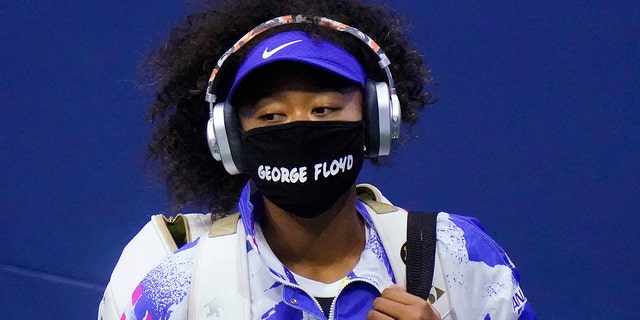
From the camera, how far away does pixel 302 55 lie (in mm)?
1543

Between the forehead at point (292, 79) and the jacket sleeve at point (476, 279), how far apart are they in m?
0.33

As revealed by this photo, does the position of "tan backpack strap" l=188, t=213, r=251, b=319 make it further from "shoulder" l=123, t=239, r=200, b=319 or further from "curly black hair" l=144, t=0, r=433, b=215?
"curly black hair" l=144, t=0, r=433, b=215

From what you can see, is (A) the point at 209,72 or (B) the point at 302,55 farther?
(A) the point at 209,72

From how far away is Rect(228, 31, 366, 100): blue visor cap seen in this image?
5.06 ft

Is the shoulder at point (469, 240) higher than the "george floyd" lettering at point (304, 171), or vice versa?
the "george floyd" lettering at point (304, 171)

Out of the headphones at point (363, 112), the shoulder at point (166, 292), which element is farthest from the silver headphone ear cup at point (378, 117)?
the shoulder at point (166, 292)

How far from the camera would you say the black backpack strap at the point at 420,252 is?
1554mm

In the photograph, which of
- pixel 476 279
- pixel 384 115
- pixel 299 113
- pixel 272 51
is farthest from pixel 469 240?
pixel 272 51

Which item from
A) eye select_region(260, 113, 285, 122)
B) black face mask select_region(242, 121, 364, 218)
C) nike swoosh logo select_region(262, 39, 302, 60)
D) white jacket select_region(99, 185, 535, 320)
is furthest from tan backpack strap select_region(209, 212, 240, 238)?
nike swoosh logo select_region(262, 39, 302, 60)

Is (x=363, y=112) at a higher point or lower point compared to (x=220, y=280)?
higher

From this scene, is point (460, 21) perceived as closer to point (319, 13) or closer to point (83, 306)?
point (319, 13)

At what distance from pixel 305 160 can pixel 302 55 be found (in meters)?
0.18

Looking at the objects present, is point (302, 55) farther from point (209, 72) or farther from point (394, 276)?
point (394, 276)

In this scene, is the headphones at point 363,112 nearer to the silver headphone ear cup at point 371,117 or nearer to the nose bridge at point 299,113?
the silver headphone ear cup at point 371,117
